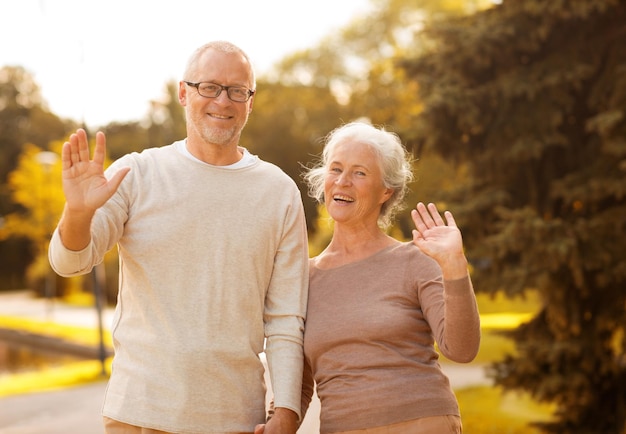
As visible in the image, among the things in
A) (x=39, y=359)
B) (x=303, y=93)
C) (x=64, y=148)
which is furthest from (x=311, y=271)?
(x=303, y=93)

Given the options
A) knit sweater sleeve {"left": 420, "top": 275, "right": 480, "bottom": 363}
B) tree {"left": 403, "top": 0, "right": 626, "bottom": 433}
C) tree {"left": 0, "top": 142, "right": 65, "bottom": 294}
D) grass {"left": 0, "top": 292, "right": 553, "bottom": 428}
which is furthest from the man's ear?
tree {"left": 0, "top": 142, "right": 65, "bottom": 294}

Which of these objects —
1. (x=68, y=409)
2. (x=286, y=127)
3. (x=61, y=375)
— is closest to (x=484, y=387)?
(x=68, y=409)

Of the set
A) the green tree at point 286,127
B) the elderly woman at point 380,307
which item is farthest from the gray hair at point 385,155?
the green tree at point 286,127

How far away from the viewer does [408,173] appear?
131 inches

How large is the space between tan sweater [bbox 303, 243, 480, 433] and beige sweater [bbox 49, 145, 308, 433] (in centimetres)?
17

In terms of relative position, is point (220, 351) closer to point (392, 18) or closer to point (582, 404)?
point (582, 404)

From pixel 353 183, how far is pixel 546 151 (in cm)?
588

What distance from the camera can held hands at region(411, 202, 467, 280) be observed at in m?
2.76

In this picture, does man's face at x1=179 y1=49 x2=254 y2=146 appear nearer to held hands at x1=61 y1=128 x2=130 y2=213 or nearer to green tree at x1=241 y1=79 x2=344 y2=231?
held hands at x1=61 y1=128 x2=130 y2=213

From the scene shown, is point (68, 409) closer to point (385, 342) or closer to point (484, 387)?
point (484, 387)

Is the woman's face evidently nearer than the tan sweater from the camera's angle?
No

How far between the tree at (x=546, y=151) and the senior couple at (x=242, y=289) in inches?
188

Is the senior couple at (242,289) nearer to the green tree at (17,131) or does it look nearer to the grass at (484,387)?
the grass at (484,387)

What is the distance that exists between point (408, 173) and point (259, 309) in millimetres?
863
